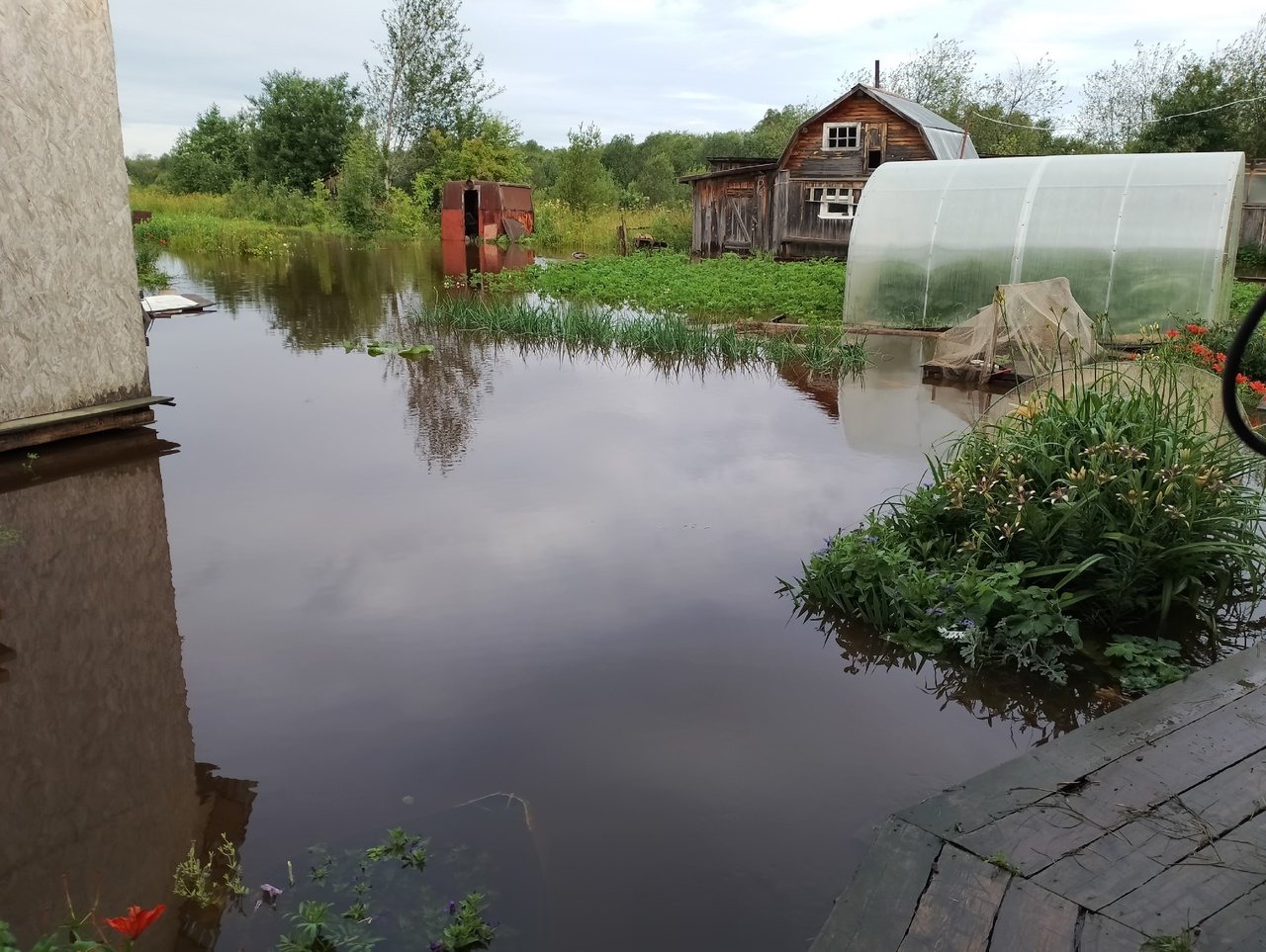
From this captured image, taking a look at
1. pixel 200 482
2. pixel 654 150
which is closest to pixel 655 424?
pixel 200 482

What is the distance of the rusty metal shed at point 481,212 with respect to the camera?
3256cm

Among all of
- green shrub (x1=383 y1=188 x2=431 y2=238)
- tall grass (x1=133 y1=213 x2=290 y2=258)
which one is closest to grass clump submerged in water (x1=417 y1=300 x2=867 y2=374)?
tall grass (x1=133 y1=213 x2=290 y2=258)

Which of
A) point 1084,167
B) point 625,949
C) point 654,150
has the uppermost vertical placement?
point 654,150

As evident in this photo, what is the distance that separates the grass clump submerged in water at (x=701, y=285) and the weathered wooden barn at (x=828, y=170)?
94.2 inches

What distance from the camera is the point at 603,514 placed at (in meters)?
6.36

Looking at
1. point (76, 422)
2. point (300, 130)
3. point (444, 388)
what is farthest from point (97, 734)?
point (300, 130)

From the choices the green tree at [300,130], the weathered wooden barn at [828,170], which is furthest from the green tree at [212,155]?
the weathered wooden barn at [828,170]

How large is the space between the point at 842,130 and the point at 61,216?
20682mm

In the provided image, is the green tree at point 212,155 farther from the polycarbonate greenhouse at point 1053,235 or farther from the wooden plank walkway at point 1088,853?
the wooden plank walkway at point 1088,853

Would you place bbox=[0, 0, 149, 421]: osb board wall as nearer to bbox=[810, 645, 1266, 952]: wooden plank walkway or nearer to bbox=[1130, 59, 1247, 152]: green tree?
bbox=[810, 645, 1266, 952]: wooden plank walkway

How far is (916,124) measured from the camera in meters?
23.4

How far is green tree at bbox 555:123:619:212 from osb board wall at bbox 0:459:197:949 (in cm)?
3203

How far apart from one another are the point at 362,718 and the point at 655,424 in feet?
16.8

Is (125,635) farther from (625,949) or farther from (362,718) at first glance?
(625,949)
